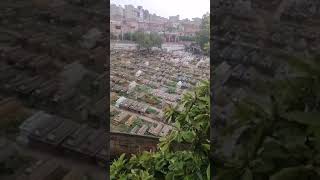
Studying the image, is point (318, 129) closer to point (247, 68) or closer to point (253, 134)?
point (253, 134)

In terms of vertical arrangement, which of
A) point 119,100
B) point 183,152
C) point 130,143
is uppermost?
point 119,100

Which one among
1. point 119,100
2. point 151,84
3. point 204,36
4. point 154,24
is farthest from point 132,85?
point 204,36

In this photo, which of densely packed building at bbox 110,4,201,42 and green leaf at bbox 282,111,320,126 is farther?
densely packed building at bbox 110,4,201,42

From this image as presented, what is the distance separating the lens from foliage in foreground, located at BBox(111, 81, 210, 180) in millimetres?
1559


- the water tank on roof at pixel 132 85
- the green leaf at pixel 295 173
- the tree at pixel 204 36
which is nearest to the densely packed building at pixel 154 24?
the tree at pixel 204 36

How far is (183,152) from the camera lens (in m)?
1.64

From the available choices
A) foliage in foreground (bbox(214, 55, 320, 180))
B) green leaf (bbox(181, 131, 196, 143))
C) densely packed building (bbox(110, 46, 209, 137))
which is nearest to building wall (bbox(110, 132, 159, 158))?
densely packed building (bbox(110, 46, 209, 137))

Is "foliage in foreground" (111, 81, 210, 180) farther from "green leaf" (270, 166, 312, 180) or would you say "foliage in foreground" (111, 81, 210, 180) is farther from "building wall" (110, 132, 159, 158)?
"green leaf" (270, 166, 312, 180)

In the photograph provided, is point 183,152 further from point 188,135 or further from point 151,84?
point 151,84

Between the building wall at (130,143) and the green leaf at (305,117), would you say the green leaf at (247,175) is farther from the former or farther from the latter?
the building wall at (130,143)

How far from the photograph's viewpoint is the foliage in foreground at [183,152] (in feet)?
5.11

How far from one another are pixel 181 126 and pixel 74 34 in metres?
0.71

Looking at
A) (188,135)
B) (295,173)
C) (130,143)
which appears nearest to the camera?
(295,173)

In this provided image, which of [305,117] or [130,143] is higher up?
[305,117]
